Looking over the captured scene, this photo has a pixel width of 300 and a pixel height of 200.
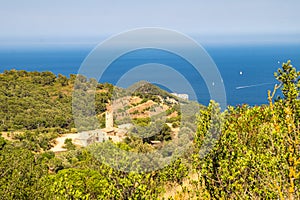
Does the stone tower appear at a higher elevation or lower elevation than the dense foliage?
higher

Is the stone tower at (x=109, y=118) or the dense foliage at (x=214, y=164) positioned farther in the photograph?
the stone tower at (x=109, y=118)

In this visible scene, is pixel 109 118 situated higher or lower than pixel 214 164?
higher

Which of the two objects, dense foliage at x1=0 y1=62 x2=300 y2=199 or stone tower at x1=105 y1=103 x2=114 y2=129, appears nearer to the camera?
dense foliage at x1=0 y1=62 x2=300 y2=199

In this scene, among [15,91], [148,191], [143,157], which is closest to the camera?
[148,191]

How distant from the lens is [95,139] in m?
8.96

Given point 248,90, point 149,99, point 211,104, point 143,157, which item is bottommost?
point 143,157

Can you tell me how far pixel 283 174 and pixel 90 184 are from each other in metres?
8.88

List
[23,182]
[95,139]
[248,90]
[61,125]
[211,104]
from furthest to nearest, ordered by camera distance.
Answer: [248,90] < [61,125] < [23,182] < [95,139] < [211,104]

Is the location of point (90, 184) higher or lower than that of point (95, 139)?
lower

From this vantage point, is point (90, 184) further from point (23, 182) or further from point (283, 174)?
point (283, 174)

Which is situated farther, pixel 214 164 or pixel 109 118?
pixel 109 118

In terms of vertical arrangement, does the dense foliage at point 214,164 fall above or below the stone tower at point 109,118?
below

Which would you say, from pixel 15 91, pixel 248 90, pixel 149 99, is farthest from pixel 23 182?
pixel 248 90

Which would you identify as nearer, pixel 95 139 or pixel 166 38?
pixel 166 38
